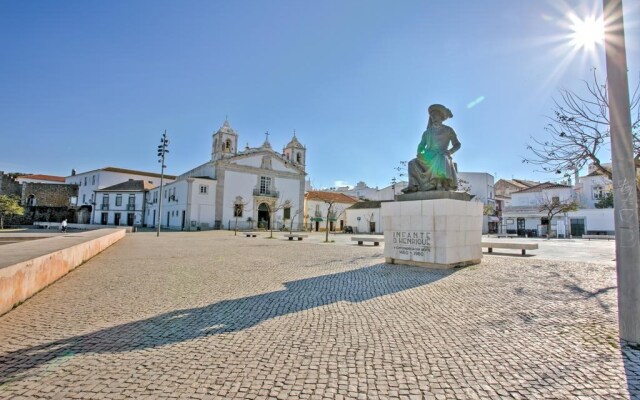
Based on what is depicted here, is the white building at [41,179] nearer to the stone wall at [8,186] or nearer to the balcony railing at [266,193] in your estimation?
the stone wall at [8,186]

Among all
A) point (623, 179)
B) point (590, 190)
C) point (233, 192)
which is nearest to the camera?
point (623, 179)

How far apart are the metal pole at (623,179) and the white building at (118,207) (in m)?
57.2

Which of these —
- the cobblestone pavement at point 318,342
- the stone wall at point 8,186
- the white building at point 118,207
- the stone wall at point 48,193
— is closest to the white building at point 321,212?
the white building at point 118,207

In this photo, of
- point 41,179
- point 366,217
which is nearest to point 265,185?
point 366,217

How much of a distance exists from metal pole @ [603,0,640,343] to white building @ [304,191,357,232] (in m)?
49.4

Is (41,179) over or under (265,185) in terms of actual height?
over

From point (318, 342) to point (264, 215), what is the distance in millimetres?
44345

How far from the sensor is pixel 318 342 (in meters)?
3.50

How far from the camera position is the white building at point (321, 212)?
2128 inches

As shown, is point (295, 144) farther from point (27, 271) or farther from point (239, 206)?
point (27, 271)

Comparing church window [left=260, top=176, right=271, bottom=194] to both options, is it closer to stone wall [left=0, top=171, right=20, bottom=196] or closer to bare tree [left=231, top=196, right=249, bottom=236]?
bare tree [left=231, top=196, right=249, bottom=236]

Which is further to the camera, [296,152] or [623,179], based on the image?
[296,152]

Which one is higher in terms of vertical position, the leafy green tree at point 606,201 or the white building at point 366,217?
the leafy green tree at point 606,201

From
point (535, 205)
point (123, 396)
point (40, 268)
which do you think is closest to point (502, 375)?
point (123, 396)
